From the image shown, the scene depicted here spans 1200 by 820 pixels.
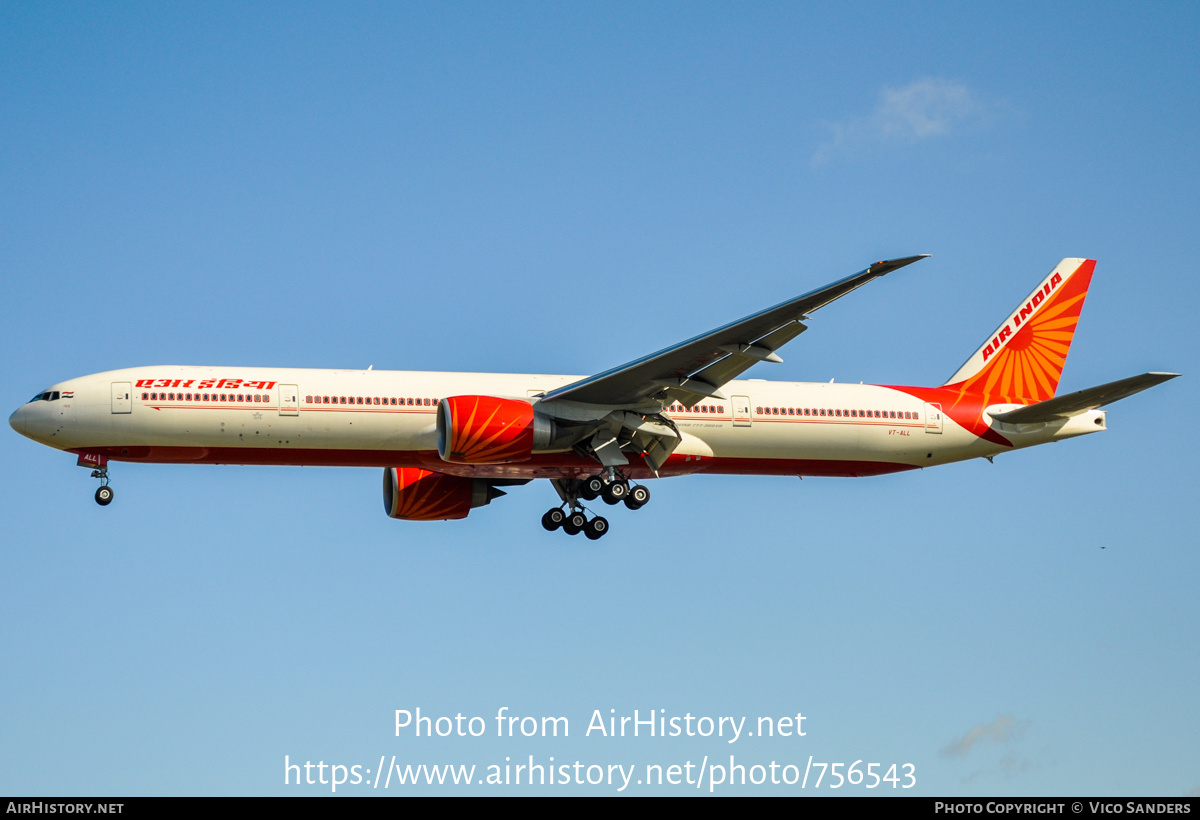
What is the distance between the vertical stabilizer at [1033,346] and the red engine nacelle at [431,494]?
15303mm

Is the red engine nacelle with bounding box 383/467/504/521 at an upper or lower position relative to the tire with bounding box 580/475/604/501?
upper

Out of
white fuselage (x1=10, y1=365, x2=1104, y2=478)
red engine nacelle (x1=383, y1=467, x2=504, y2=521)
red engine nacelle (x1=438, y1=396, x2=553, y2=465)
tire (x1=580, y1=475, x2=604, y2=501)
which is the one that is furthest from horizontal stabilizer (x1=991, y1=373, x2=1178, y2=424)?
red engine nacelle (x1=383, y1=467, x2=504, y2=521)

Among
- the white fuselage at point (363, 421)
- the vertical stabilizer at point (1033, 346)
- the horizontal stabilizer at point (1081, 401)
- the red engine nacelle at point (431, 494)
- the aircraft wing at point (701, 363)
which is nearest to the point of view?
the aircraft wing at point (701, 363)

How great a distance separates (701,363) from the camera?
35.7 m

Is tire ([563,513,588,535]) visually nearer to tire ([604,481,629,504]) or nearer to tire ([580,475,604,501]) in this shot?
tire ([580,475,604,501])

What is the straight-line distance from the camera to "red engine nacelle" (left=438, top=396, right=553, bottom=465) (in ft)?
116

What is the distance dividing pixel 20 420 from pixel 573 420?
14718 mm

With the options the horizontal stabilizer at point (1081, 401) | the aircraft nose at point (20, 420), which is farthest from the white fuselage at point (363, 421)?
the horizontal stabilizer at point (1081, 401)

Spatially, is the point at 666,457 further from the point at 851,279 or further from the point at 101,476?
the point at 101,476

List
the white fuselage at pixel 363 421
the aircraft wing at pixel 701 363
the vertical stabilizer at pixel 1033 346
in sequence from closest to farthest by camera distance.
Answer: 1. the aircraft wing at pixel 701 363
2. the white fuselage at pixel 363 421
3. the vertical stabilizer at pixel 1033 346

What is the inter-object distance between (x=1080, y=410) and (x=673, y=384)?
13.0 m

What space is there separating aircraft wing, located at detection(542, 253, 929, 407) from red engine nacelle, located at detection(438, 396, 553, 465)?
1026 mm

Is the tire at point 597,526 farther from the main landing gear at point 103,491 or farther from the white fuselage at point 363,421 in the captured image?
the main landing gear at point 103,491

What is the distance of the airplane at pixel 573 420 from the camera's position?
118ft
